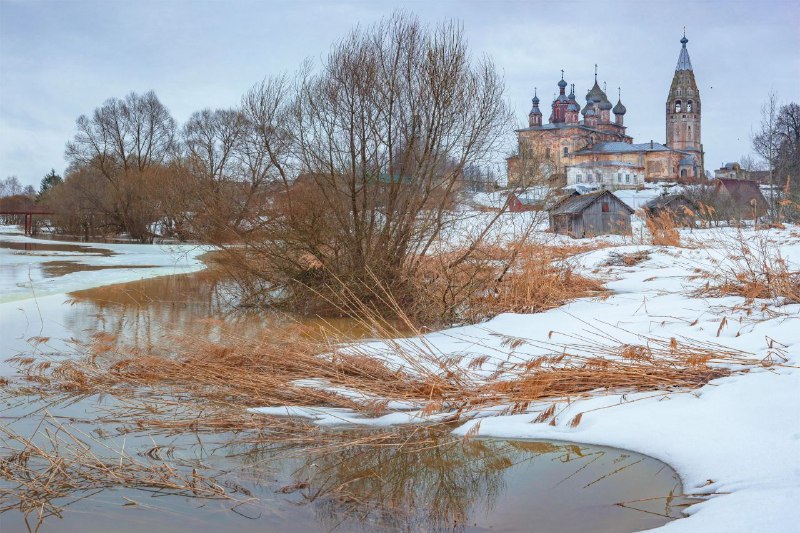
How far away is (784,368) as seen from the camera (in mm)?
5211

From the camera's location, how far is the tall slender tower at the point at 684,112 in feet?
345

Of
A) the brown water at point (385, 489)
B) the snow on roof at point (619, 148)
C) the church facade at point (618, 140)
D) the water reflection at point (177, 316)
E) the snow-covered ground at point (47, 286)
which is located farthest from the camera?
the snow on roof at point (619, 148)

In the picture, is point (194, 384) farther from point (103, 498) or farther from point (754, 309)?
point (754, 309)

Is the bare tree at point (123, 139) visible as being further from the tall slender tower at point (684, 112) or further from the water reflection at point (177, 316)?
the tall slender tower at point (684, 112)

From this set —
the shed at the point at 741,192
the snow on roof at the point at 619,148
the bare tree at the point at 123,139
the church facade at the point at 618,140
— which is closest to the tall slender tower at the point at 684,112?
the church facade at the point at 618,140

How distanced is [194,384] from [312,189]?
666cm

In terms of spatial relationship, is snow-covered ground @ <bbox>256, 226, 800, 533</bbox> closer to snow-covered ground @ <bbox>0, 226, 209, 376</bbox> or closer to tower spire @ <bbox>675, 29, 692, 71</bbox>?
snow-covered ground @ <bbox>0, 226, 209, 376</bbox>

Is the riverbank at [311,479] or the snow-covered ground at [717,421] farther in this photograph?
the riverbank at [311,479]

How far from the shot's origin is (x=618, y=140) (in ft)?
338

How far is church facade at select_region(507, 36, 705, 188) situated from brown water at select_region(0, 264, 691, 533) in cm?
7615

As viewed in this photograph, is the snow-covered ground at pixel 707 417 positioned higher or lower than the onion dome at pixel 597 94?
lower

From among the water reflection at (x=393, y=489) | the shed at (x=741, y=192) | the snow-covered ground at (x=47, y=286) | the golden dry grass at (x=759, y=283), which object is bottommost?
the water reflection at (x=393, y=489)

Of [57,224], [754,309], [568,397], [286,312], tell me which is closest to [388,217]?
[286,312]

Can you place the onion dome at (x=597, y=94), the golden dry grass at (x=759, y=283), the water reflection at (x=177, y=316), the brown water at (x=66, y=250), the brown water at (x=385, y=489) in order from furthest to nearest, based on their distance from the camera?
the onion dome at (x=597, y=94) → the brown water at (x=66, y=250) → the water reflection at (x=177, y=316) → the golden dry grass at (x=759, y=283) → the brown water at (x=385, y=489)
